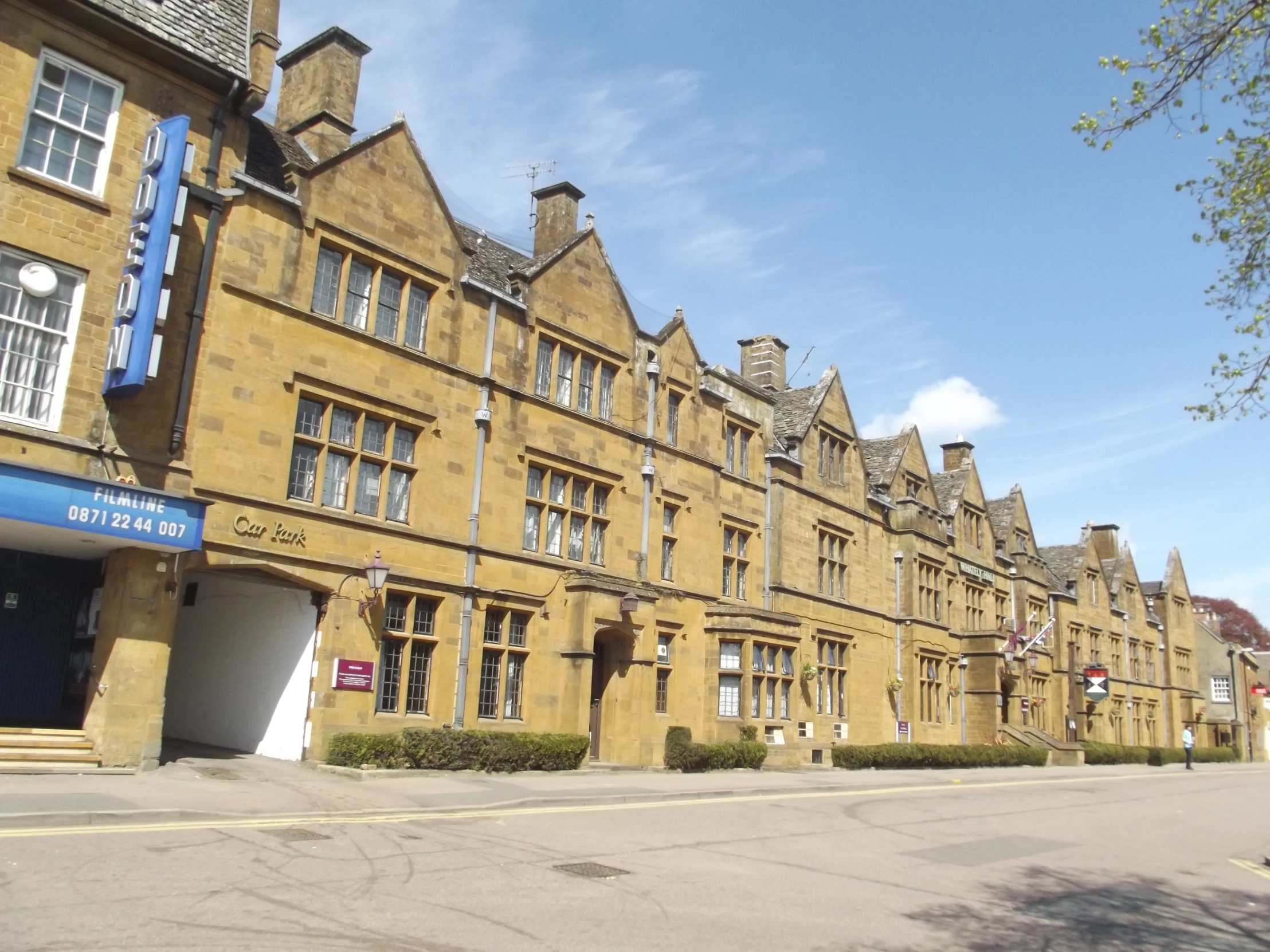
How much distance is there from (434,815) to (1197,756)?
2318 inches

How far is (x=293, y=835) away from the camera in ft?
37.4

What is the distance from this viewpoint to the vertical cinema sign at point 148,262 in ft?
51.4

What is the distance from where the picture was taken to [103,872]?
28.7ft

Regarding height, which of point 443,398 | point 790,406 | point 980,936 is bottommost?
point 980,936

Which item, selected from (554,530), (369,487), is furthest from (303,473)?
(554,530)

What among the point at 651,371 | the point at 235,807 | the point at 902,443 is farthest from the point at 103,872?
the point at 902,443

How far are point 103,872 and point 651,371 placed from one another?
20253mm

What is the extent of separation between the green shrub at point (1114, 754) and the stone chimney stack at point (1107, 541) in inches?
665

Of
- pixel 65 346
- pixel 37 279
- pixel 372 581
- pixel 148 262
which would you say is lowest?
pixel 372 581

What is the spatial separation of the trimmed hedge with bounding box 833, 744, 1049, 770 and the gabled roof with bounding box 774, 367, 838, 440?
10232 millimetres

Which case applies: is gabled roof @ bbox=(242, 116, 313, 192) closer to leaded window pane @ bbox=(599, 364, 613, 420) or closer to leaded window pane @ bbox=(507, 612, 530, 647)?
leaded window pane @ bbox=(599, 364, 613, 420)

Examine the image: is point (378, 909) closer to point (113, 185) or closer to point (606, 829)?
point (606, 829)

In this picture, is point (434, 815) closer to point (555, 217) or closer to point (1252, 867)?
point (1252, 867)

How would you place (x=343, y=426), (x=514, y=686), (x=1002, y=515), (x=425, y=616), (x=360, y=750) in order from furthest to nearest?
(x=1002, y=515) < (x=514, y=686) < (x=425, y=616) < (x=343, y=426) < (x=360, y=750)
